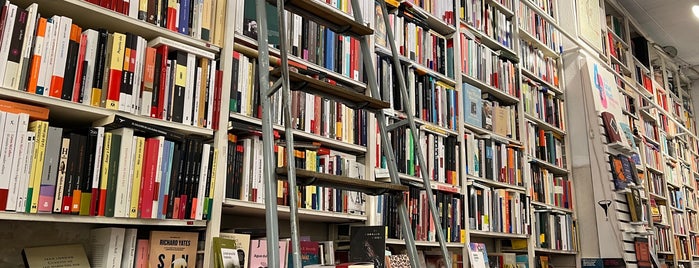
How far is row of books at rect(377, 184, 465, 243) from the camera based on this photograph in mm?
2324

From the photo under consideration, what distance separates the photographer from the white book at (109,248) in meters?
1.47

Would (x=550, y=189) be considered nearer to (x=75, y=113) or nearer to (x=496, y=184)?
(x=496, y=184)

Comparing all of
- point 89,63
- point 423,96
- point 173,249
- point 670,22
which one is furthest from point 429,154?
point 670,22

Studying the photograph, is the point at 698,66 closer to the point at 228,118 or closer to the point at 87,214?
the point at 228,118

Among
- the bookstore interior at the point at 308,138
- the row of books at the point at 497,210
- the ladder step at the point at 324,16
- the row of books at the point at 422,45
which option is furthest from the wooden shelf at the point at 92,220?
the row of books at the point at 497,210

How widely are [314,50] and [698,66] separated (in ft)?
21.4

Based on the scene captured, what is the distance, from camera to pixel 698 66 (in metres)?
6.88

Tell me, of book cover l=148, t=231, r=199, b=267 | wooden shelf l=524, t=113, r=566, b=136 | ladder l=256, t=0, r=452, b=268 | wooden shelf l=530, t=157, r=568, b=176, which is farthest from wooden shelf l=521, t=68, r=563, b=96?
book cover l=148, t=231, r=199, b=267

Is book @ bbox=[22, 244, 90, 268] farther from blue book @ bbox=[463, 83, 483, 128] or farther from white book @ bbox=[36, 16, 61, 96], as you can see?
blue book @ bbox=[463, 83, 483, 128]

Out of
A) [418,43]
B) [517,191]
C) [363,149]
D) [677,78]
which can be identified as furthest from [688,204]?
[363,149]

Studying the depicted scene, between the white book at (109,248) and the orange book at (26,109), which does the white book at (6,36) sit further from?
the white book at (109,248)

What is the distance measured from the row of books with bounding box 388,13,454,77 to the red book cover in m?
1.20

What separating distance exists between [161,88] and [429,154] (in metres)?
1.40

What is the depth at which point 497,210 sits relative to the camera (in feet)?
9.99
